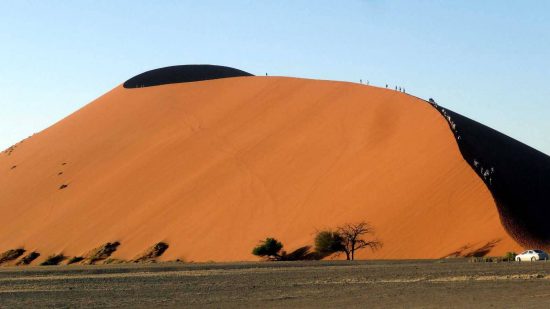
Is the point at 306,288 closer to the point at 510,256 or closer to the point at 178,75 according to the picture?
the point at 510,256

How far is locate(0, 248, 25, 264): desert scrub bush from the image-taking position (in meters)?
56.0

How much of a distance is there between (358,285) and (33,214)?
41682mm

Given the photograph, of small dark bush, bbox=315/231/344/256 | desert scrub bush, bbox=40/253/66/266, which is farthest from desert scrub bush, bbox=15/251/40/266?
small dark bush, bbox=315/231/344/256

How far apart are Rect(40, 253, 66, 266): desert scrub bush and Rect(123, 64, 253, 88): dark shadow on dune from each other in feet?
108

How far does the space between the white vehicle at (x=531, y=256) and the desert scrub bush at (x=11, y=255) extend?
30.8 meters

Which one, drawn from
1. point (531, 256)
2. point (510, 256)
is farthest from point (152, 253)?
point (531, 256)

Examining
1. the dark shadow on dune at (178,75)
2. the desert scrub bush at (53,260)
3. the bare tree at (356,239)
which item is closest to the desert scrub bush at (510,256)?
the bare tree at (356,239)

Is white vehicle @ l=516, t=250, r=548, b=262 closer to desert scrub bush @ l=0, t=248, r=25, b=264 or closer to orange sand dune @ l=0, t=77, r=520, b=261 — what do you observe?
orange sand dune @ l=0, t=77, r=520, b=261

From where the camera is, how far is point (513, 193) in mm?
45281

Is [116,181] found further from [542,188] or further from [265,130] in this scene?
[542,188]

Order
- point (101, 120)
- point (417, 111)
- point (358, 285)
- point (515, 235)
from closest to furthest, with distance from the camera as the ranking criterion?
point (358, 285), point (515, 235), point (417, 111), point (101, 120)

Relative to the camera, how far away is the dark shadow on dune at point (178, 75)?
85.8m

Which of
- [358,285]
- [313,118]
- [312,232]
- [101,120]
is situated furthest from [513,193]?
[101,120]

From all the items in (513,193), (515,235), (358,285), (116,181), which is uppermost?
(116,181)
